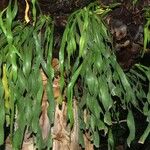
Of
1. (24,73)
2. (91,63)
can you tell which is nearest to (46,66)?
(24,73)

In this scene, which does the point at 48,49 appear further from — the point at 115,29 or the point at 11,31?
the point at 115,29

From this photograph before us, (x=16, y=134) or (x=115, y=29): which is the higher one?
(x=115, y=29)

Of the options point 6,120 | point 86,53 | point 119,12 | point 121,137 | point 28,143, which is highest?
point 119,12

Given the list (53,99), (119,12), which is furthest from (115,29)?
(53,99)

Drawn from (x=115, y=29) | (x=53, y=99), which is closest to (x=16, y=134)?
(x=53, y=99)

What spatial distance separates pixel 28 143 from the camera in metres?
2.00

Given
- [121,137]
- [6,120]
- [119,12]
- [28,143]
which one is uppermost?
[119,12]

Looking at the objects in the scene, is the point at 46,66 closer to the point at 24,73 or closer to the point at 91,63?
the point at 24,73

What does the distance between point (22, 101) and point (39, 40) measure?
29cm

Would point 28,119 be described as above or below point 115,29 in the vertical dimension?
below

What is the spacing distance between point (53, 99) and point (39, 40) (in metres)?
0.28

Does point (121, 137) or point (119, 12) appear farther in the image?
point (121, 137)

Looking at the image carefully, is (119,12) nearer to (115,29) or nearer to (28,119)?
(115,29)

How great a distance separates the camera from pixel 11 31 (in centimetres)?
191
